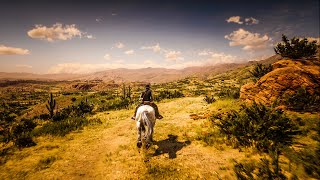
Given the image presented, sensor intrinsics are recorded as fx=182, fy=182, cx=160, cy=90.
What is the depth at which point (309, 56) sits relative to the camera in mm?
12891

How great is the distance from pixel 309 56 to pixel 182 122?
33.3 feet

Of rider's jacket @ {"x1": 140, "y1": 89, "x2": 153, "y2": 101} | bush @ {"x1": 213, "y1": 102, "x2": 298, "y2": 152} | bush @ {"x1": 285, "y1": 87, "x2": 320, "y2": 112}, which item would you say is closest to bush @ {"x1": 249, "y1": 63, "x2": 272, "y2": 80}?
bush @ {"x1": 285, "y1": 87, "x2": 320, "y2": 112}

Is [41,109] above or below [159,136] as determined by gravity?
below

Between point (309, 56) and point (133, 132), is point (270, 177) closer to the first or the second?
point (133, 132)

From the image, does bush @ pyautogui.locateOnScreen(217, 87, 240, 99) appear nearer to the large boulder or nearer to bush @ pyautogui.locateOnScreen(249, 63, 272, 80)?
bush @ pyautogui.locateOnScreen(249, 63, 272, 80)

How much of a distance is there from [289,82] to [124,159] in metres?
10.2

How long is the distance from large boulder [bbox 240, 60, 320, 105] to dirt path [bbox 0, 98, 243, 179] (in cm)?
539

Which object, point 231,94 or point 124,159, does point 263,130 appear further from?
point 231,94

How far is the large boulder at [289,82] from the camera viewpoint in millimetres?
10312

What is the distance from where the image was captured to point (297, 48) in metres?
12.9

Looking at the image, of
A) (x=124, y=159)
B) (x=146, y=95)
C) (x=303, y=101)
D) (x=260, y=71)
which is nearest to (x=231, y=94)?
(x=260, y=71)

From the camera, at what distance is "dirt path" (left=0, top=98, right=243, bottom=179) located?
20.5ft

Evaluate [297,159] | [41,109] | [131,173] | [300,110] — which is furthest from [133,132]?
[41,109]

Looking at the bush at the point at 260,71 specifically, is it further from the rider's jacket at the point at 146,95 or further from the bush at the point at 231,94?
the rider's jacket at the point at 146,95
